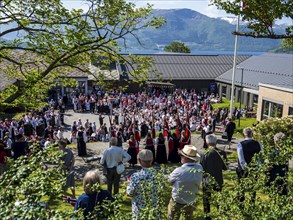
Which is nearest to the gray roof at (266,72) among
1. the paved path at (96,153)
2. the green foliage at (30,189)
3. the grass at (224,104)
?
the grass at (224,104)

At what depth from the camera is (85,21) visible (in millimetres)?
12492

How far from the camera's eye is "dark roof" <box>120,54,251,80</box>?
44.3 meters

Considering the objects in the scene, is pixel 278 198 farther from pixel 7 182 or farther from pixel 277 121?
pixel 277 121

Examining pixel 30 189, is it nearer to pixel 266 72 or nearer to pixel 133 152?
pixel 133 152

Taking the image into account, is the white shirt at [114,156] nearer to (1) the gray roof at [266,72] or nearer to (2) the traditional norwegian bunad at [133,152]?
(2) the traditional norwegian bunad at [133,152]

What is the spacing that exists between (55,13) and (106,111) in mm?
19761

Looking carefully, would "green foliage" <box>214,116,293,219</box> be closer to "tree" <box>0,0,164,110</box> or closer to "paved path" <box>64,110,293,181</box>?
"paved path" <box>64,110,293,181</box>

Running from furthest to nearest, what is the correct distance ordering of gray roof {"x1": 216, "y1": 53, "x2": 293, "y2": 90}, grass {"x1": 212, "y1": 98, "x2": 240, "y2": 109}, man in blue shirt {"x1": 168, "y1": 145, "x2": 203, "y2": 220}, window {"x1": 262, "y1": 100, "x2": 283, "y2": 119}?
grass {"x1": 212, "y1": 98, "x2": 240, "y2": 109} → gray roof {"x1": 216, "y1": 53, "x2": 293, "y2": 90} → window {"x1": 262, "y1": 100, "x2": 283, "y2": 119} → man in blue shirt {"x1": 168, "y1": 145, "x2": 203, "y2": 220}

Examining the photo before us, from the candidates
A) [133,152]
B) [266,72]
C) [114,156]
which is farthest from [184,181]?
[266,72]

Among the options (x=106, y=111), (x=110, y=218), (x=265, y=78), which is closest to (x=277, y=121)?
(x=110, y=218)

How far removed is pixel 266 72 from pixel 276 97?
1201cm

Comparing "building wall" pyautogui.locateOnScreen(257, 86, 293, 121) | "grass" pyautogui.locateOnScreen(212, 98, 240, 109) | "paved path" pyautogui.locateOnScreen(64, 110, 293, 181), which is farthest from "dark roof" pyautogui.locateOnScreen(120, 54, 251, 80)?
"paved path" pyautogui.locateOnScreen(64, 110, 293, 181)

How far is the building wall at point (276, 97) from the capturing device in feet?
82.8

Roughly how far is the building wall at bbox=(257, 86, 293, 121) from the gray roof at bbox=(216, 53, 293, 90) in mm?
3530
